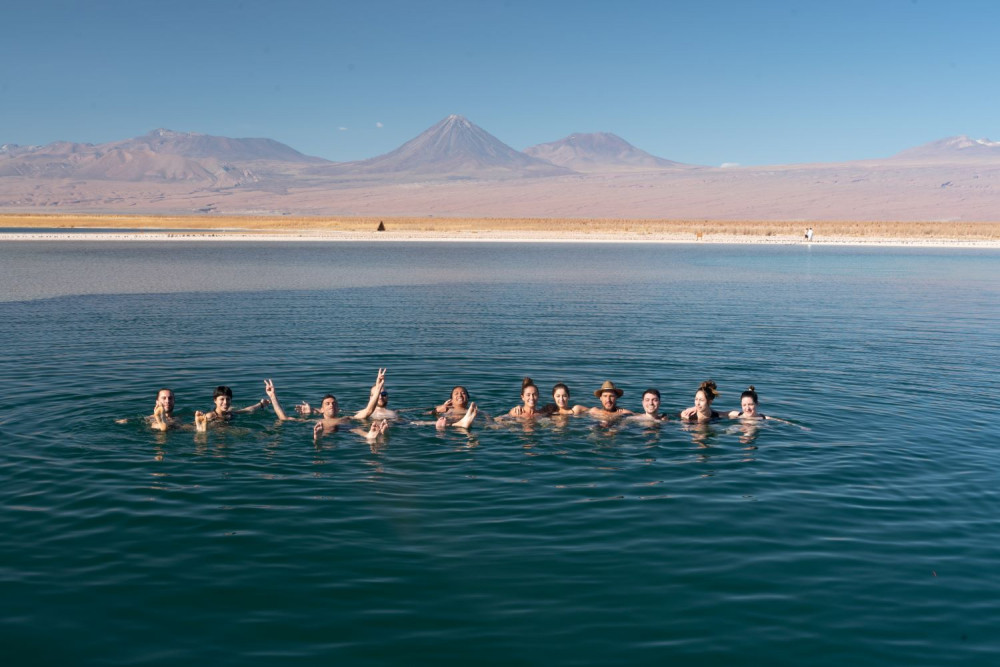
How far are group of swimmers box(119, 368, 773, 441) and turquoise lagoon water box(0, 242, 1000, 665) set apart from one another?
1.07 ft

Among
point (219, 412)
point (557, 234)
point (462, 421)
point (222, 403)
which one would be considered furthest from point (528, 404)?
point (557, 234)

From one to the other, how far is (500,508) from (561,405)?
15.9ft

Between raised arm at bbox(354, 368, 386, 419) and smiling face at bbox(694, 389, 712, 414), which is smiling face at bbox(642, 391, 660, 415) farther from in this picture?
raised arm at bbox(354, 368, 386, 419)

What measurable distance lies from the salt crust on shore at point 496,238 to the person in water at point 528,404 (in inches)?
2741

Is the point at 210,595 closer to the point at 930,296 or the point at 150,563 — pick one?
the point at 150,563

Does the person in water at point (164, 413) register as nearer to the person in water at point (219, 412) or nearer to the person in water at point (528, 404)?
the person in water at point (219, 412)

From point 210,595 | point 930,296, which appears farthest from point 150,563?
point 930,296

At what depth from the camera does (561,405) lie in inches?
632

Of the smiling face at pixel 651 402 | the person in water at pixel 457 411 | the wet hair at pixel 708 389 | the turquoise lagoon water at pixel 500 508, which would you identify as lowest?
the turquoise lagoon water at pixel 500 508

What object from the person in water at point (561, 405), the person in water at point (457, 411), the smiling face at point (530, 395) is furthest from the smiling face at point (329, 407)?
the person in water at point (561, 405)

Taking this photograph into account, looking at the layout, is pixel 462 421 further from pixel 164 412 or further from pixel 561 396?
pixel 164 412

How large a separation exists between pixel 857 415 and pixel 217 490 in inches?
485

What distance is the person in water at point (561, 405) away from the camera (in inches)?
627

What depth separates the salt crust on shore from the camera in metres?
82.9
